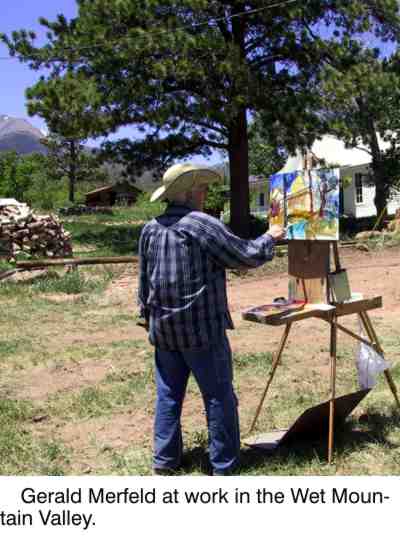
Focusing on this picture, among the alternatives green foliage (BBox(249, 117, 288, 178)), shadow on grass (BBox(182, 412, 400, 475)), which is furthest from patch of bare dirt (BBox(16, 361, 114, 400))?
green foliage (BBox(249, 117, 288, 178))

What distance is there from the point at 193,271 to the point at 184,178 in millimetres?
495

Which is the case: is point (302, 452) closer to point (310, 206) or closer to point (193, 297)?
point (193, 297)

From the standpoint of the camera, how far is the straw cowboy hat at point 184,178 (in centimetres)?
340

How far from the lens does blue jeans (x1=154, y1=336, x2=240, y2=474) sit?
11.1 ft

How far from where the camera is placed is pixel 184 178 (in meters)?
3.41

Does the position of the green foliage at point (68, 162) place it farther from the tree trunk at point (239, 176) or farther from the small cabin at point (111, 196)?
the tree trunk at point (239, 176)

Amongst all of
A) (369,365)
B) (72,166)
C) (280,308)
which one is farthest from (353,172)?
(72,166)

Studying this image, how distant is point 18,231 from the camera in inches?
546

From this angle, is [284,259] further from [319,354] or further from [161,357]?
[161,357]

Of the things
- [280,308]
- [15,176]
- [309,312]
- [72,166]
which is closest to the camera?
[309,312]

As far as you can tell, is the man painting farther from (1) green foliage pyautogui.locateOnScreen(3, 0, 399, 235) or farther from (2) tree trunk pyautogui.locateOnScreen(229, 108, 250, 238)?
(2) tree trunk pyautogui.locateOnScreen(229, 108, 250, 238)

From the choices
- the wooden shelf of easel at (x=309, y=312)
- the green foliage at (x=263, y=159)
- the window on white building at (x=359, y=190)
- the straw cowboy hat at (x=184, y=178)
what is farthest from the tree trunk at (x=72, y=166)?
the straw cowboy hat at (x=184, y=178)

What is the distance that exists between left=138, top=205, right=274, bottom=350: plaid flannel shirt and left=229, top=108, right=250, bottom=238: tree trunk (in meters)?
15.1

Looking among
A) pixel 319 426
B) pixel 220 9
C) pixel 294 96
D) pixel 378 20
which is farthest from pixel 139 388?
pixel 378 20
